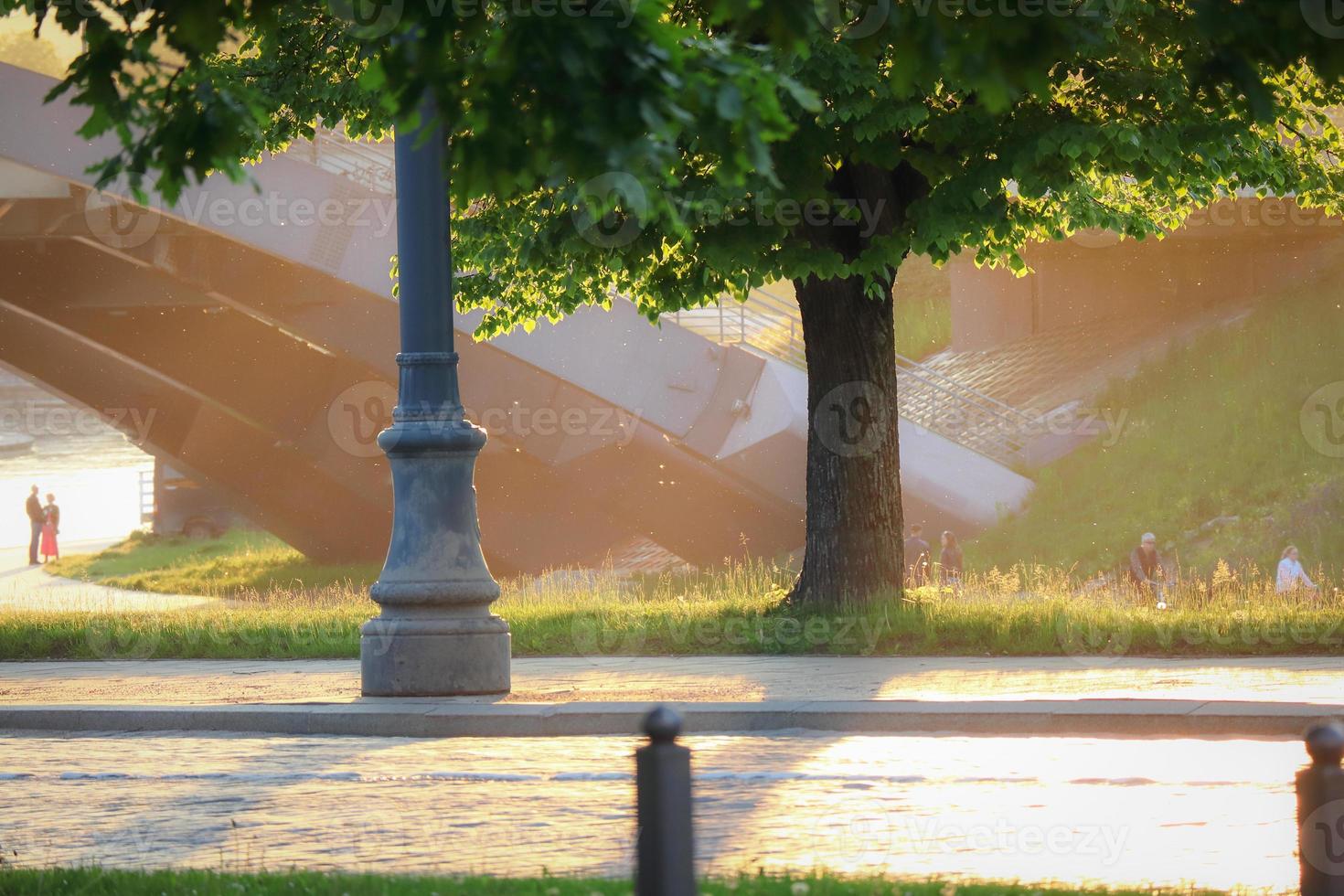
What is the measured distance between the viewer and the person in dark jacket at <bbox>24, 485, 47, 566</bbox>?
4472 centimetres

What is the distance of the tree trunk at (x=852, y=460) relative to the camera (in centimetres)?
1487

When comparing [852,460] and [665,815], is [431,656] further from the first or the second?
[665,815]

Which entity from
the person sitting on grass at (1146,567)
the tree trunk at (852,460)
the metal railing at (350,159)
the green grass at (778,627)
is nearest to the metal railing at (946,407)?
the metal railing at (350,159)

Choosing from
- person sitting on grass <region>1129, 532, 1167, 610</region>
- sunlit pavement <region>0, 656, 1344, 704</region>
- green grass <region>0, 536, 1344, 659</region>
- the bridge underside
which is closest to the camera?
sunlit pavement <region>0, 656, 1344, 704</region>

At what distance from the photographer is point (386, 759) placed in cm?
914

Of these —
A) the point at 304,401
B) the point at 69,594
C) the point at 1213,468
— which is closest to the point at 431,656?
the point at 69,594

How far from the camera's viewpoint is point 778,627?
14.2 metres

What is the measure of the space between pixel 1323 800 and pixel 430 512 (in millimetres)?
7374

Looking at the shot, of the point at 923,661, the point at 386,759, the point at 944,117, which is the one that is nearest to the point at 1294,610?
the point at 923,661

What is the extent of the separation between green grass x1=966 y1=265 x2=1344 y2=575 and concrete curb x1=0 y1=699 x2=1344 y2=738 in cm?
1775

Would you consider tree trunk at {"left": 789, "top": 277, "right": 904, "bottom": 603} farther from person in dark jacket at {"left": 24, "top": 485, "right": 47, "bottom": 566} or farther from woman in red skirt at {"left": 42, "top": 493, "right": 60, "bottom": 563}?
woman in red skirt at {"left": 42, "top": 493, "right": 60, "bottom": 563}

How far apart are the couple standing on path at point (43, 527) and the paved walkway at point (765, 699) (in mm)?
33398

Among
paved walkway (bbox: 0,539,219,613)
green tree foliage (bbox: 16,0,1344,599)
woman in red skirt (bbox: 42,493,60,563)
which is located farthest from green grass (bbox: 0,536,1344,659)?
woman in red skirt (bbox: 42,493,60,563)

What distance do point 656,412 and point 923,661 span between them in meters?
15.3
